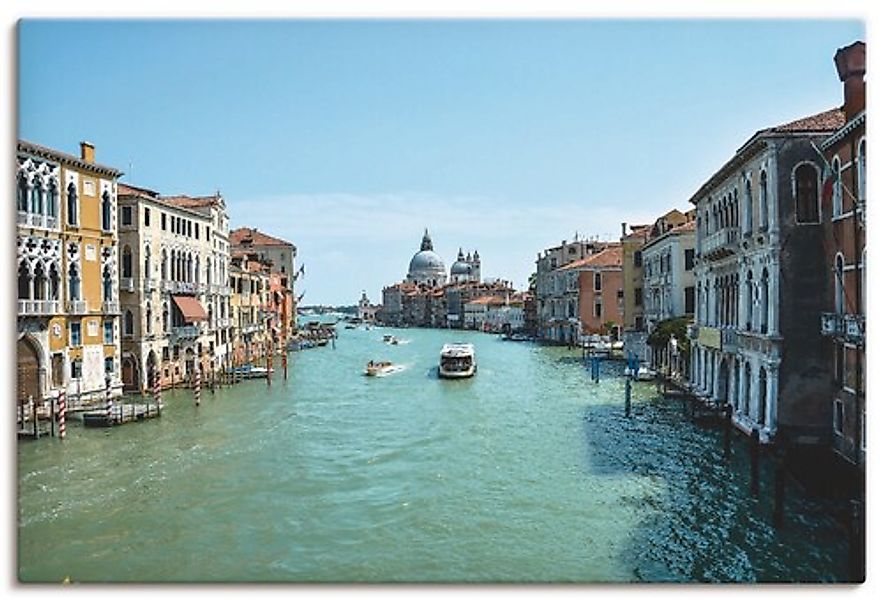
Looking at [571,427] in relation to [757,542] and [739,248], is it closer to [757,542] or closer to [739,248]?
[739,248]

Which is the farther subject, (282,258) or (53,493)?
(282,258)

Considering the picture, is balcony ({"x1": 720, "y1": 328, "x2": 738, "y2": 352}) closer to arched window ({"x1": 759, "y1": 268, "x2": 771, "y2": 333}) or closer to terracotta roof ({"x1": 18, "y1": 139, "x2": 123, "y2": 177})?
arched window ({"x1": 759, "y1": 268, "x2": 771, "y2": 333})

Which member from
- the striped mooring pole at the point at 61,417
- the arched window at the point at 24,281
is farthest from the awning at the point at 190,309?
the striped mooring pole at the point at 61,417

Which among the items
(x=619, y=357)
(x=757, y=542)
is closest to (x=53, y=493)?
(x=757, y=542)

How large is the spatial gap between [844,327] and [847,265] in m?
0.55

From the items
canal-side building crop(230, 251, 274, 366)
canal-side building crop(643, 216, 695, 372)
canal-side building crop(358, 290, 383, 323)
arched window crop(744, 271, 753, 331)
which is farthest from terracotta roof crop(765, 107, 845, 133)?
canal-side building crop(358, 290, 383, 323)

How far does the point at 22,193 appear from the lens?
9297 millimetres

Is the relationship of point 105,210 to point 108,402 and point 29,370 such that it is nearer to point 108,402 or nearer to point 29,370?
point 108,402

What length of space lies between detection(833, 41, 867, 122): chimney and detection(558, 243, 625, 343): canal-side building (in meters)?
20.1

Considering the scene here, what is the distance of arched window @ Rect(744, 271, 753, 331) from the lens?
28.2 feet

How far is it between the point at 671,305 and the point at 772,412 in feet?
29.9

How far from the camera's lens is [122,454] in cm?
873

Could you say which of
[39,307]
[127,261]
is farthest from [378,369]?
[39,307]
